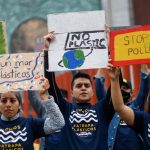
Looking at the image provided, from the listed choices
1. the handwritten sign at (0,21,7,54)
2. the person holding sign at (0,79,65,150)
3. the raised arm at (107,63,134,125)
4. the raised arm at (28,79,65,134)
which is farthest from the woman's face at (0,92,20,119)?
the raised arm at (107,63,134,125)

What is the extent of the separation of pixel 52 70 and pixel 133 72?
93.8 inches

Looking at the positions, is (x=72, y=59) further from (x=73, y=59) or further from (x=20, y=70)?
(x=20, y=70)

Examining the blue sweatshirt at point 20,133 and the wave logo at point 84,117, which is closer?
the blue sweatshirt at point 20,133

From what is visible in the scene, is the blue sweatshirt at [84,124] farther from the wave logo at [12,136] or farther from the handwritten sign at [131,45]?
the handwritten sign at [131,45]

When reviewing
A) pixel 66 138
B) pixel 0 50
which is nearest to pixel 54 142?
pixel 66 138

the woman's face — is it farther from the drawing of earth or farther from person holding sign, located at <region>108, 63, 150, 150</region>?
person holding sign, located at <region>108, 63, 150, 150</region>

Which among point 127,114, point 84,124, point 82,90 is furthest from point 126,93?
point 127,114

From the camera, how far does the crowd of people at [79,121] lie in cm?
481

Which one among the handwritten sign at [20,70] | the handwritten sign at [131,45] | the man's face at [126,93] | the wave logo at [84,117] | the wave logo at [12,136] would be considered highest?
the handwritten sign at [131,45]

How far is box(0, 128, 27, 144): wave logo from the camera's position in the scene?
16.3 feet

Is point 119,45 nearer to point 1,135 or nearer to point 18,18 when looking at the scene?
point 1,135

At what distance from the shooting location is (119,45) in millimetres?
4824

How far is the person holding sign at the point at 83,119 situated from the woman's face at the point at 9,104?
29 cm

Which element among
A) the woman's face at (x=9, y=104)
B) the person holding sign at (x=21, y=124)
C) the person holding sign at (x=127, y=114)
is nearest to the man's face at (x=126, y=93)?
the person holding sign at (x=127, y=114)
